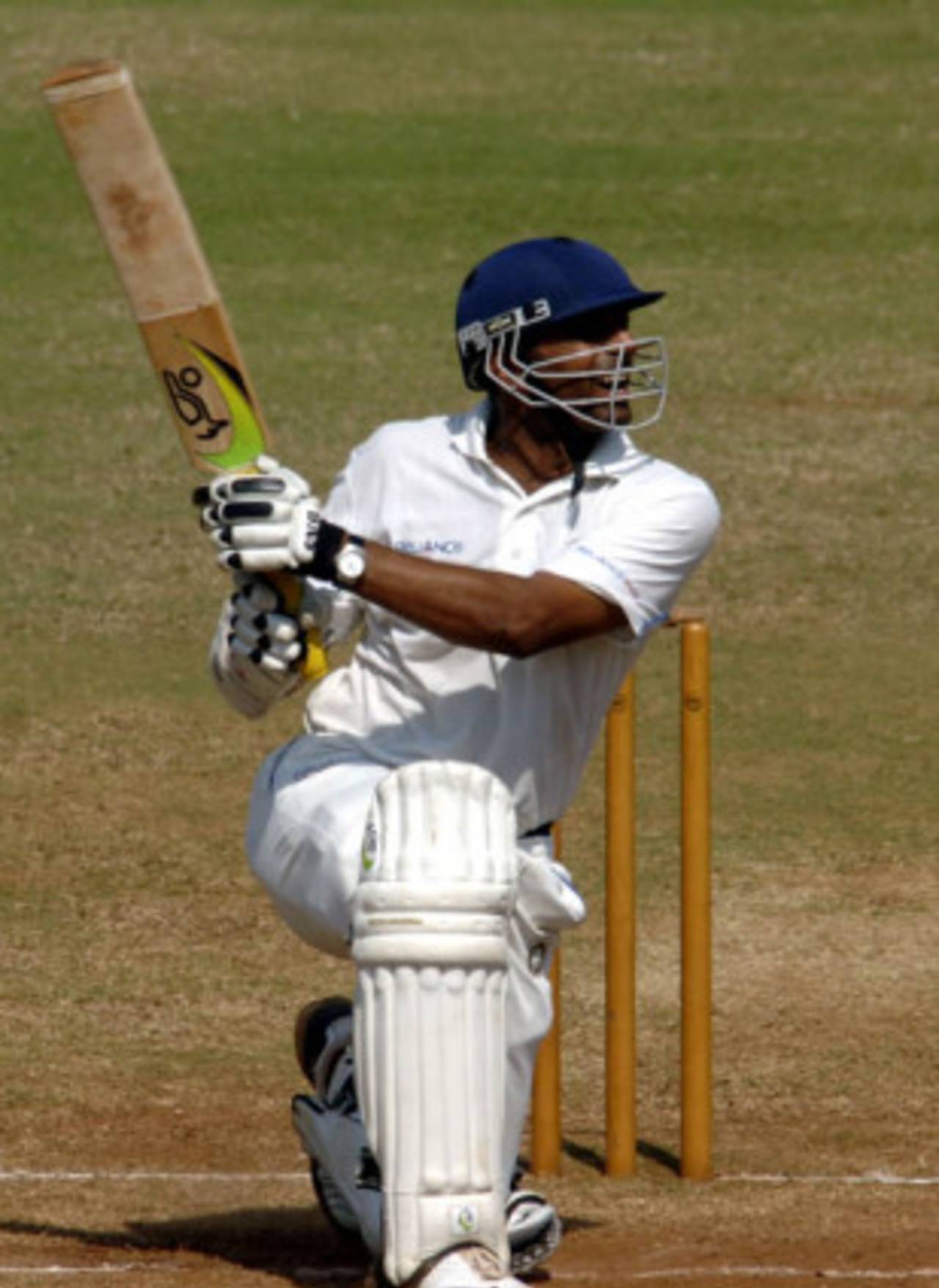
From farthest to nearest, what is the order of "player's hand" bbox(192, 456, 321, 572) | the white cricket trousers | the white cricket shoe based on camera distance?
the white cricket trousers, "player's hand" bbox(192, 456, 321, 572), the white cricket shoe

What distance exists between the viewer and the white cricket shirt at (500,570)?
4703 mm

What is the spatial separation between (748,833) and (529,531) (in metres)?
3.74

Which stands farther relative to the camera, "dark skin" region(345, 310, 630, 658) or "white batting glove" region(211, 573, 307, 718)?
"white batting glove" region(211, 573, 307, 718)

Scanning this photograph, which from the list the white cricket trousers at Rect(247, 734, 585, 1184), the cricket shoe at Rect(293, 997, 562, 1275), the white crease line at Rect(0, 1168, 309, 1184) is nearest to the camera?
the white cricket trousers at Rect(247, 734, 585, 1184)

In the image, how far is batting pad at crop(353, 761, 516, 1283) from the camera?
425 cm

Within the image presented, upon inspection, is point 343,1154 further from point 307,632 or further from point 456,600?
point 456,600

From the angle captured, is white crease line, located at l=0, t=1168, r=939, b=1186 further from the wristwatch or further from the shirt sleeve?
the wristwatch

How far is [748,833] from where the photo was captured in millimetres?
8383

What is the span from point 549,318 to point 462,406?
8933 millimetres

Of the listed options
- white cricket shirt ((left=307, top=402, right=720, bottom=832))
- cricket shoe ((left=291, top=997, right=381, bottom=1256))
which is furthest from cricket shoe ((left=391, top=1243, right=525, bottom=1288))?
white cricket shirt ((left=307, top=402, right=720, bottom=832))

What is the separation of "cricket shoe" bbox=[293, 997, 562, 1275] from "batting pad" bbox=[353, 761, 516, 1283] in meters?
0.20

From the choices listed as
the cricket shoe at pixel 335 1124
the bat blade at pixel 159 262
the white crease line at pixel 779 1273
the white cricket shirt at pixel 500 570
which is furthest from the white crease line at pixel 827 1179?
the bat blade at pixel 159 262

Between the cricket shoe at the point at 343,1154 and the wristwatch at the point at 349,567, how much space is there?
832 mm

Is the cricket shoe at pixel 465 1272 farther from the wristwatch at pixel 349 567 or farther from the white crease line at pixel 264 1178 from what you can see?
the white crease line at pixel 264 1178
